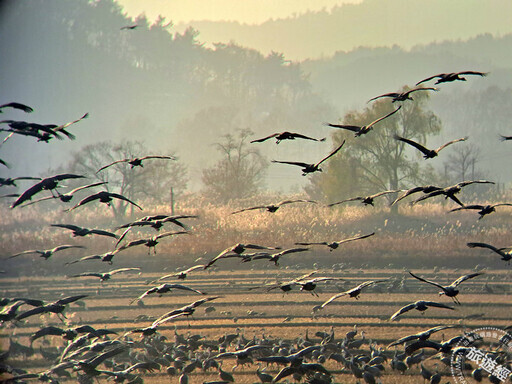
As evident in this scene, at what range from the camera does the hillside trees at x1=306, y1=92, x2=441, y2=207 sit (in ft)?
153

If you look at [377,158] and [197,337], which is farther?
[377,158]

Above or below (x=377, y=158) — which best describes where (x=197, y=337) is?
below

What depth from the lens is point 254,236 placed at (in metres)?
38.2

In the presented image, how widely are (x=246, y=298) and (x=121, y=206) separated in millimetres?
31717

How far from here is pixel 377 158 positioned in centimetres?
4844

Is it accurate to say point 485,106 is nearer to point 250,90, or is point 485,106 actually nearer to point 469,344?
point 250,90

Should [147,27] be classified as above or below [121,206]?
above

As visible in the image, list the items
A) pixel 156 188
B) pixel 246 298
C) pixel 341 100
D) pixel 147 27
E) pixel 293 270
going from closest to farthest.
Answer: pixel 246 298
pixel 293 270
pixel 156 188
pixel 147 27
pixel 341 100

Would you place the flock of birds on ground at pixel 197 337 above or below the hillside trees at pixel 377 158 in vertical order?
below

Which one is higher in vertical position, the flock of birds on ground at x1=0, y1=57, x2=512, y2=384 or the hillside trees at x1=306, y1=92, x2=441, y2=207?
the hillside trees at x1=306, y1=92, x2=441, y2=207

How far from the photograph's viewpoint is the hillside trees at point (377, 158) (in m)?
46.7

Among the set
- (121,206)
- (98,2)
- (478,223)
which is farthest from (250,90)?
(478,223)

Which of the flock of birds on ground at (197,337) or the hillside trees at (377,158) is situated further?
the hillside trees at (377,158)

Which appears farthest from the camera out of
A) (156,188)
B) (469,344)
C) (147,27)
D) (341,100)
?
(341,100)
